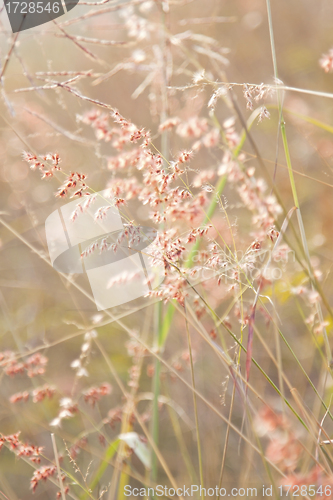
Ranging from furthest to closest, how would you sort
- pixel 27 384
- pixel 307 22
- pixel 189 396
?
pixel 307 22 < pixel 27 384 < pixel 189 396

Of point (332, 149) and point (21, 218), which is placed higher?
point (332, 149)

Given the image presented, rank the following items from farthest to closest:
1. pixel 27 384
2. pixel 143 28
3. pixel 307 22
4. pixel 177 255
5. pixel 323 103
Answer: pixel 307 22, pixel 323 103, pixel 27 384, pixel 143 28, pixel 177 255

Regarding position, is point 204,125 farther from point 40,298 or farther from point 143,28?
point 40,298

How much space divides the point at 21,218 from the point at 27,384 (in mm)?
891

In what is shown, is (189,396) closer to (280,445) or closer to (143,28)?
(280,445)

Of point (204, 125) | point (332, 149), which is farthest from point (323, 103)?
point (204, 125)

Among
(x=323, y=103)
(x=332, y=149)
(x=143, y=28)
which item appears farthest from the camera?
(x=323, y=103)

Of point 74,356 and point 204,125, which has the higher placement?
point 204,125

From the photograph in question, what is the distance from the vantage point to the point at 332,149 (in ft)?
3.40

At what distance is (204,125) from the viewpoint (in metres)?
0.48

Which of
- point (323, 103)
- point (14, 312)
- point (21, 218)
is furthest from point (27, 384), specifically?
point (323, 103)

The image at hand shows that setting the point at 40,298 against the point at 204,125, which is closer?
the point at 204,125

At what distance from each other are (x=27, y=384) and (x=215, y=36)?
2160mm

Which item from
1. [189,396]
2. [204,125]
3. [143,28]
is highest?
[143,28]
